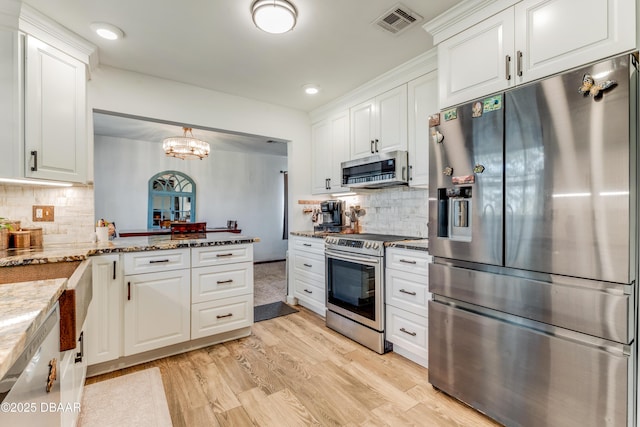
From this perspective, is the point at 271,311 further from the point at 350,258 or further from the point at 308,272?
the point at 350,258

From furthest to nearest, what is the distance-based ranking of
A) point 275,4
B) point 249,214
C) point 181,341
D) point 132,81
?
point 249,214
point 132,81
point 181,341
point 275,4

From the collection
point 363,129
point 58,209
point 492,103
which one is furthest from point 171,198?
point 492,103

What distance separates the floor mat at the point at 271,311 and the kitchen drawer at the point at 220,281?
684 millimetres

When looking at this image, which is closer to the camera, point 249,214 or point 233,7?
point 233,7

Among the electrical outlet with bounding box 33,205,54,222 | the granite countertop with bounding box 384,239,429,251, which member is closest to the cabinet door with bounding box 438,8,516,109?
the granite countertop with bounding box 384,239,429,251

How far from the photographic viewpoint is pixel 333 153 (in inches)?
142

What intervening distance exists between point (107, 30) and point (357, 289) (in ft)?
9.23

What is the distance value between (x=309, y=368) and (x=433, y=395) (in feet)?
2.92

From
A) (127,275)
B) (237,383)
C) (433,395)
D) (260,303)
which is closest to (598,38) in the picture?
(433,395)

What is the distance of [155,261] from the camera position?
2.35m

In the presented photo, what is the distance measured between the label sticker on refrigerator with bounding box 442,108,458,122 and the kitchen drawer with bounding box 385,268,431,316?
3.71 ft

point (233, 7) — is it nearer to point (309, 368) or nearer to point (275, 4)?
point (275, 4)

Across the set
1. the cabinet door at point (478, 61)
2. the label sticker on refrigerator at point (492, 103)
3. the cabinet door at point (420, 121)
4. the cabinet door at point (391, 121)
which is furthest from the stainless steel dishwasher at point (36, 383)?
the cabinet door at point (391, 121)

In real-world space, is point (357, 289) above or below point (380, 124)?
below
